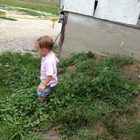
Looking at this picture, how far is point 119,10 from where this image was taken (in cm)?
593

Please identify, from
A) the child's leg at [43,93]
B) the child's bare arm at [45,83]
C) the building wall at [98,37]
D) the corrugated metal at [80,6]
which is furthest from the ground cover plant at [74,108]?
the corrugated metal at [80,6]

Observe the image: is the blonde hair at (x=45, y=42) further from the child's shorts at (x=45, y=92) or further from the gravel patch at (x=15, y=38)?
the gravel patch at (x=15, y=38)

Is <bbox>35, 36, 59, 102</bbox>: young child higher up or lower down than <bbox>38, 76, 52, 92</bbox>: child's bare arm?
higher up

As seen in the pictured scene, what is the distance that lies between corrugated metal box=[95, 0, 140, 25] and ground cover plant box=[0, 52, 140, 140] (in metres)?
1.40

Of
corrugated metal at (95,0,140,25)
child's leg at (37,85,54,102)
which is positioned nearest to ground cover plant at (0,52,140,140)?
child's leg at (37,85,54,102)

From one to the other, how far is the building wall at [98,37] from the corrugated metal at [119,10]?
16cm

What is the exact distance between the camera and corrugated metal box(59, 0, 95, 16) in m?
6.34

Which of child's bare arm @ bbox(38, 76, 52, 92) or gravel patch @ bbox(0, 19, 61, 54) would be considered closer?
child's bare arm @ bbox(38, 76, 52, 92)

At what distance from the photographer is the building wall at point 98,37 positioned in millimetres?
5922

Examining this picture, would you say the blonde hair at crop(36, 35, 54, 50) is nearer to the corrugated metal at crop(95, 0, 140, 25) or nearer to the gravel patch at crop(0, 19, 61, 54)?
the corrugated metal at crop(95, 0, 140, 25)

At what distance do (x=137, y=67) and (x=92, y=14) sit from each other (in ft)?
6.10

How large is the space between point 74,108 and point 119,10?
3096mm

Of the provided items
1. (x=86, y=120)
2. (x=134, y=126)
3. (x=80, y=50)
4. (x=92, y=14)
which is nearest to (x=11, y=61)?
(x=80, y=50)

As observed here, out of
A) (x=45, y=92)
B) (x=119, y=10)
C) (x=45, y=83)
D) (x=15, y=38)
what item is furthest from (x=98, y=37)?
(x=15, y=38)
